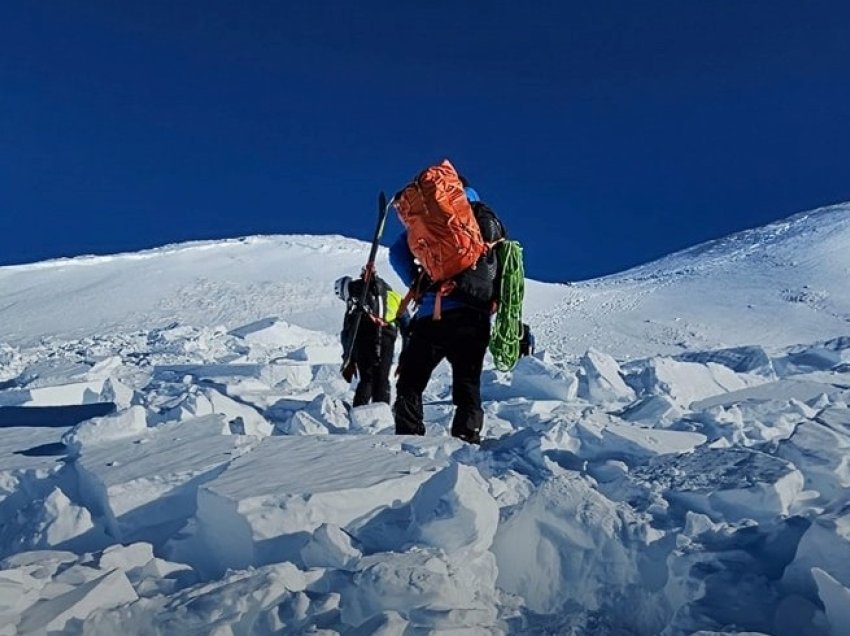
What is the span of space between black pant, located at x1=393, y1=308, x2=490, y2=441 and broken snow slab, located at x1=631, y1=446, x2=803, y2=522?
142 cm

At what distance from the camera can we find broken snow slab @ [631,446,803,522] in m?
2.70

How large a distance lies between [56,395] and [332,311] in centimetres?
1048

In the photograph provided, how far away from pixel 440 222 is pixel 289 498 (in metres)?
1.88

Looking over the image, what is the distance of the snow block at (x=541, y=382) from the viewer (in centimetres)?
700

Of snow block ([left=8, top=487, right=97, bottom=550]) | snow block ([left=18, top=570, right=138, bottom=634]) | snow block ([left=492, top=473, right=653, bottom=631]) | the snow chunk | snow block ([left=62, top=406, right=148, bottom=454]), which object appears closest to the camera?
the snow chunk

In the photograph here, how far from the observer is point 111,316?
19.0m

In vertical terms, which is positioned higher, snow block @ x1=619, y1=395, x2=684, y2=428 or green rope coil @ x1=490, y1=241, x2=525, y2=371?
green rope coil @ x1=490, y1=241, x2=525, y2=371

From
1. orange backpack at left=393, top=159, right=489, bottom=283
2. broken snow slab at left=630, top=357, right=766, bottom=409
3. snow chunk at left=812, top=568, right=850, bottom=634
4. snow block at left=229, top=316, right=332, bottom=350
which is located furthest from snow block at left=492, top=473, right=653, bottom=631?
snow block at left=229, top=316, right=332, bottom=350

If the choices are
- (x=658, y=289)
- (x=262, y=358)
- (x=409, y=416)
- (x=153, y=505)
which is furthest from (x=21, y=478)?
(x=658, y=289)

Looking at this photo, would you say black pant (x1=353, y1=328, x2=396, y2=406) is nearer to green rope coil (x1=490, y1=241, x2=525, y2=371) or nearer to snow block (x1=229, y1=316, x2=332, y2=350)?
green rope coil (x1=490, y1=241, x2=525, y2=371)

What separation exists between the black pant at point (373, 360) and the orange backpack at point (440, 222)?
80.0 inches

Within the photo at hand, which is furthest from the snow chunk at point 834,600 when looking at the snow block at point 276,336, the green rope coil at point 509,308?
the snow block at point 276,336

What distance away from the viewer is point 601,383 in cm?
717

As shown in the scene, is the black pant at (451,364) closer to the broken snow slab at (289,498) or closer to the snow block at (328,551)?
the broken snow slab at (289,498)
